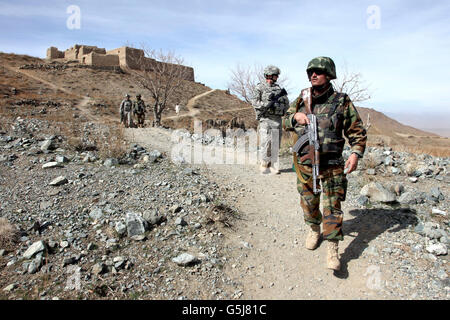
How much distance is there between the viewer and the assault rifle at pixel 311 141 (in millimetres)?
2768

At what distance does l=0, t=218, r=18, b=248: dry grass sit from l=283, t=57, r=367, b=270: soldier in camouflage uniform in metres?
3.26

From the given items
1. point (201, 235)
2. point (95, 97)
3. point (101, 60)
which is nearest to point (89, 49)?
point (101, 60)

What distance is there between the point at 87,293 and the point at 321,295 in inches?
84.2

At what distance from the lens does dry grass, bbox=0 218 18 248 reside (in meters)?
3.25

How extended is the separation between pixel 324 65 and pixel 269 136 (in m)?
2.92

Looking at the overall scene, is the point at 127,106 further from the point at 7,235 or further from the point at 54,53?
the point at 54,53

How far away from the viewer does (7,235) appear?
3.29 m

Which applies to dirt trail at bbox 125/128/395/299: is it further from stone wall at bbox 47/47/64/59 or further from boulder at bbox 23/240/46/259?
stone wall at bbox 47/47/64/59

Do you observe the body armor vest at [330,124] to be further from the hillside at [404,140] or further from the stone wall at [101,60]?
the stone wall at [101,60]

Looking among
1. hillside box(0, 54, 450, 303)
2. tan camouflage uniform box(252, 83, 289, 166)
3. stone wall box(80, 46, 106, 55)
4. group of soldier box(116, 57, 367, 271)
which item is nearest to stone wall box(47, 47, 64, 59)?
stone wall box(80, 46, 106, 55)

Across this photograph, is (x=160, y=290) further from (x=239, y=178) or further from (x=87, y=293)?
(x=239, y=178)

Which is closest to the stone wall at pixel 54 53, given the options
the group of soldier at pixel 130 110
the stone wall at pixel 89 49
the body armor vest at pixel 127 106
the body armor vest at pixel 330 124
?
the stone wall at pixel 89 49

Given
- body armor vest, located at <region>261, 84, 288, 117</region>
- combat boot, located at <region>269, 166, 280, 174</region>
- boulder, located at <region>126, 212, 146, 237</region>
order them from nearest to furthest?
1. boulder, located at <region>126, 212, 146, 237</region>
2. body armor vest, located at <region>261, 84, 288, 117</region>
3. combat boot, located at <region>269, 166, 280, 174</region>
